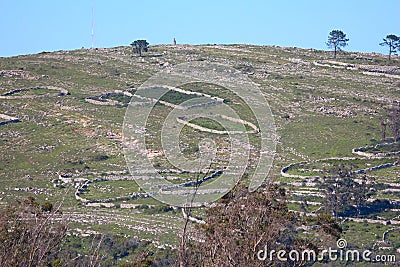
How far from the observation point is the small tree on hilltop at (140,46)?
11535 cm

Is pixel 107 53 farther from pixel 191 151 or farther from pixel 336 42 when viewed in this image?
pixel 191 151

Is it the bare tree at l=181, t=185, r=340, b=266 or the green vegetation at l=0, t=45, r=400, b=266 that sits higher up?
the bare tree at l=181, t=185, r=340, b=266

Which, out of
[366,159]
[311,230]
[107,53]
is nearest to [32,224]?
[311,230]

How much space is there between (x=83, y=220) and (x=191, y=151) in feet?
58.6

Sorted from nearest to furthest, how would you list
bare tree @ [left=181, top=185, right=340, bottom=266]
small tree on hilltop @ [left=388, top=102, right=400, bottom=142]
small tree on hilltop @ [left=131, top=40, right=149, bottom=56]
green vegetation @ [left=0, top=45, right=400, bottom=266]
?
1. bare tree @ [left=181, top=185, right=340, bottom=266]
2. green vegetation @ [left=0, top=45, right=400, bottom=266]
3. small tree on hilltop @ [left=388, top=102, right=400, bottom=142]
4. small tree on hilltop @ [left=131, top=40, right=149, bottom=56]

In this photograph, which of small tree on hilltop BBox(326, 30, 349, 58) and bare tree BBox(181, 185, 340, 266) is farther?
small tree on hilltop BBox(326, 30, 349, 58)

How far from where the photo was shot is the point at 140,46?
379 ft

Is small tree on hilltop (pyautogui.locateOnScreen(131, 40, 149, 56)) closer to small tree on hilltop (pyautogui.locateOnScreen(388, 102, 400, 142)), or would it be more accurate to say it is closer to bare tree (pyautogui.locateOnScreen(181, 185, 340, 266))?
small tree on hilltop (pyautogui.locateOnScreen(388, 102, 400, 142))

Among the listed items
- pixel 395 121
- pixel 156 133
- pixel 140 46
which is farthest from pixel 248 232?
pixel 140 46

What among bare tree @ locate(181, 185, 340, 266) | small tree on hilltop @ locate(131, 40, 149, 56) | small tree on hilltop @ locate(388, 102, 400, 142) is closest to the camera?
bare tree @ locate(181, 185, 340, 266)

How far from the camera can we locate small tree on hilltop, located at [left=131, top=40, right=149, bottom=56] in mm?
115350

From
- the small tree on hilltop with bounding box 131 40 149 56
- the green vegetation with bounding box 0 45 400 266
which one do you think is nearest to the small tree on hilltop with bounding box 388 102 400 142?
the green vegetation with bounding box 0 45 400 266

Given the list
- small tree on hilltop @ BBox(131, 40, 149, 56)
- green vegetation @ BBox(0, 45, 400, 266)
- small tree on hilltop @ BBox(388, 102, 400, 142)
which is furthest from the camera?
small tree on hilltop @ BBox(131, 40, 149, 56)

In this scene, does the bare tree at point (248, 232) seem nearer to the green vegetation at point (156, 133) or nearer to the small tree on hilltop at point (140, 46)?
the green vegetation at point (156, 133)
